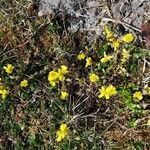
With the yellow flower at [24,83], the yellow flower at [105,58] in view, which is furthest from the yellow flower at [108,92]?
the yellow flower at [24,83]

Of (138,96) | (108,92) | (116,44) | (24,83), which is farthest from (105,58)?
(24,83)

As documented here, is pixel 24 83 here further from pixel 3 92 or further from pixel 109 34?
pixel 109 34

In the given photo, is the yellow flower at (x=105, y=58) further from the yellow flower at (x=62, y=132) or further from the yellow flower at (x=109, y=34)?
the yellow flower at (x=62, y=132)

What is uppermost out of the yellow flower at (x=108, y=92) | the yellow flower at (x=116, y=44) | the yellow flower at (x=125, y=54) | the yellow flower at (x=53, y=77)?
the yellow flower at (x=116, y=44)

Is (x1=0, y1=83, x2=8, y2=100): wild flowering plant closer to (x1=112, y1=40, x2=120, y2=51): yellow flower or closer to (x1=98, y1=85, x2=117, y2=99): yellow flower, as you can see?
(x1=98, y1=85, x2=117, y2=99): yellow flower

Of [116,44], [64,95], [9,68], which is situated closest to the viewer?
[64,95]

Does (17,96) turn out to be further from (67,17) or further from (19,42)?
(67,17)

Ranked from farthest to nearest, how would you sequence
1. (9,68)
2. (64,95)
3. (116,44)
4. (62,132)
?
(9,68), (116,44), (64,95), (62,132)

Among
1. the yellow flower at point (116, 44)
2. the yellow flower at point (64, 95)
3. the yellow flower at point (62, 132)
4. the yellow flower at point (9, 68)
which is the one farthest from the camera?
the yellow flower at point (9, 68)

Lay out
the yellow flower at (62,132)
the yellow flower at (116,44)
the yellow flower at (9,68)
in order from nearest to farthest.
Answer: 1. the yellow flower at (62,132)
2. the yellow flower at (116,44)
3. the yellow flower at (9,68)

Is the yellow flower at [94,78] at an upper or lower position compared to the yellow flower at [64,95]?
upper

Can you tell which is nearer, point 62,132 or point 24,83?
point 62,132

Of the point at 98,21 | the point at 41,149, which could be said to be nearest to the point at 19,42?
the point at 98,21
